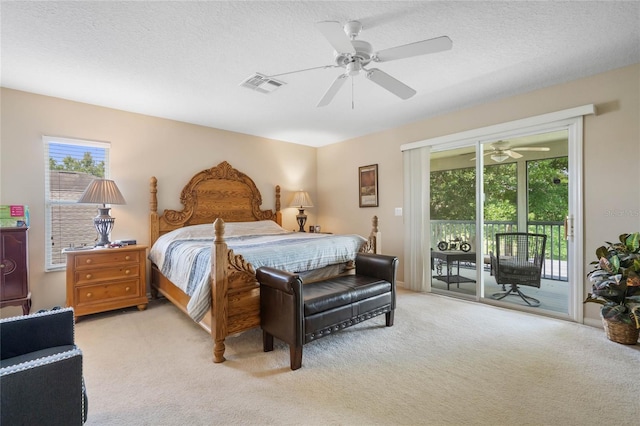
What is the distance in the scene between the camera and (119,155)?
3.74 metres

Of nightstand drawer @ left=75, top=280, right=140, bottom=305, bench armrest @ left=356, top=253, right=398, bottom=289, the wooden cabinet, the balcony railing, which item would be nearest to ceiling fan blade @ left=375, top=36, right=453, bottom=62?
bench armrest @ left=356, top=253, right=398, bottom=289

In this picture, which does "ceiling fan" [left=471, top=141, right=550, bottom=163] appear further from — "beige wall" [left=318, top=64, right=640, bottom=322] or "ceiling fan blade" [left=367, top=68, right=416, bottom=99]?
"ceiling fan blade" [left=367, top=68, right=416, bottom=99]

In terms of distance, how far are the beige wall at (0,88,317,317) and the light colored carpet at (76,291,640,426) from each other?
1273 millimetres

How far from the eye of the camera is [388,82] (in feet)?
7.62

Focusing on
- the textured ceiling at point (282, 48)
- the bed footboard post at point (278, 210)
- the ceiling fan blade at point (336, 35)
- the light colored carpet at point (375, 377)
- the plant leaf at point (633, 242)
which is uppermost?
the textured ceiling at point (282, 48)

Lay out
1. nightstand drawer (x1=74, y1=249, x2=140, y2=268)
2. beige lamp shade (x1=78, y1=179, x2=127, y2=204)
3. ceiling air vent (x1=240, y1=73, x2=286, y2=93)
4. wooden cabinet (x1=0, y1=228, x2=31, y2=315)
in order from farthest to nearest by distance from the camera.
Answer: beige lamp shade (x1=78, y1=179, x2=127, y2=204), nightstand drawer (x1=74, y1=249, x2=140, y2=268), ceiling air vent (x1=240, y1=73, x2=286, y2=93), wooden cabinet (x1=0, y1=228, x2=31, y2=315)

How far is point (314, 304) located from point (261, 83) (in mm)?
2232

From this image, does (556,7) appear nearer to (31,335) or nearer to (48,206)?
(31,335)

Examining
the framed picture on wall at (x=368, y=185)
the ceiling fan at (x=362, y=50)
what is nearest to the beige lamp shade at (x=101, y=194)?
the ceiling fan at (x=362, y=50)

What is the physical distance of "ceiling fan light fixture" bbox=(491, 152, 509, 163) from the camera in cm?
397

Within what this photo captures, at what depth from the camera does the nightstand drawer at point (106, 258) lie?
306 centimetres

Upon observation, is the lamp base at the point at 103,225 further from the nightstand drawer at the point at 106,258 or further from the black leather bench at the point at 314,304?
the black leather bench at the point at 314,304

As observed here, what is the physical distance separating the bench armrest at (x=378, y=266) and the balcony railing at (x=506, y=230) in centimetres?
167

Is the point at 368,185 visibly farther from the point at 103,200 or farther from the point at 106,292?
the point at 106,292
